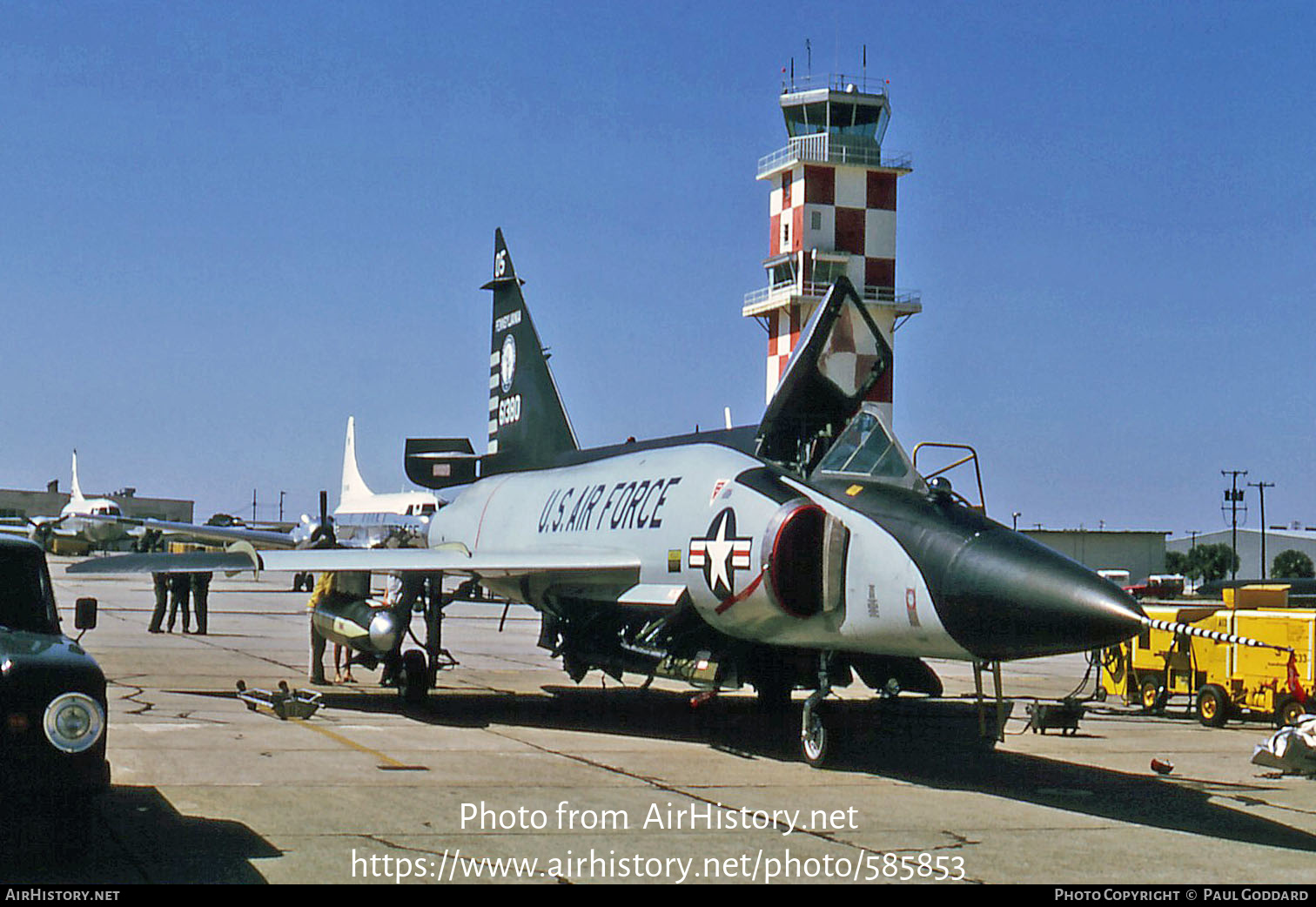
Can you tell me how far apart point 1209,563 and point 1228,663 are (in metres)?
100

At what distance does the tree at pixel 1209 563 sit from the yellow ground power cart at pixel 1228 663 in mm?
93481

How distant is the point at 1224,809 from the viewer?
9.59 metres

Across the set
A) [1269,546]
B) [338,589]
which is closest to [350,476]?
[338,589]

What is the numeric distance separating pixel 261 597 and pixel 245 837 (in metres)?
37.1

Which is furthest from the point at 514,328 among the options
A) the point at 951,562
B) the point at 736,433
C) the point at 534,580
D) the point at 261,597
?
the point at 261,597

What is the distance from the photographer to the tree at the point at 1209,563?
106938 millimetres

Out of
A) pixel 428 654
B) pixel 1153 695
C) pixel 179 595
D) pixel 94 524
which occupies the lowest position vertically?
pixel 1153 695

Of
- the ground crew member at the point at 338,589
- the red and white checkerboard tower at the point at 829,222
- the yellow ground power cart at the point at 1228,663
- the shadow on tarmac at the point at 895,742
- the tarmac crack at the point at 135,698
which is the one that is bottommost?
the shadow on tarmac at the point at 895,742

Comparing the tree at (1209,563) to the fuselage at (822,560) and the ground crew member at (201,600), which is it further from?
the fuselage at (822,560)

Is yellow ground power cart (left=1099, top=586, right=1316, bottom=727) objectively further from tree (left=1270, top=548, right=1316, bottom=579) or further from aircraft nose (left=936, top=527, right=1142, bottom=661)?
tree (left=1270, top=548, right=1316, bottom=579)

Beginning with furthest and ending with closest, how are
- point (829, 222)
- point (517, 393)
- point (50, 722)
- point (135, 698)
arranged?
point (829, 222) < point (517, 393) < point (135, 698) < point (50, 722)

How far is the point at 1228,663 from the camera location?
16.1 metres

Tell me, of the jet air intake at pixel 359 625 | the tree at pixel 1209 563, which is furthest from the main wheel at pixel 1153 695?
the tree at pixel 1209 563

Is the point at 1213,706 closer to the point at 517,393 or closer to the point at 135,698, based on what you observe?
the point at 517,393
